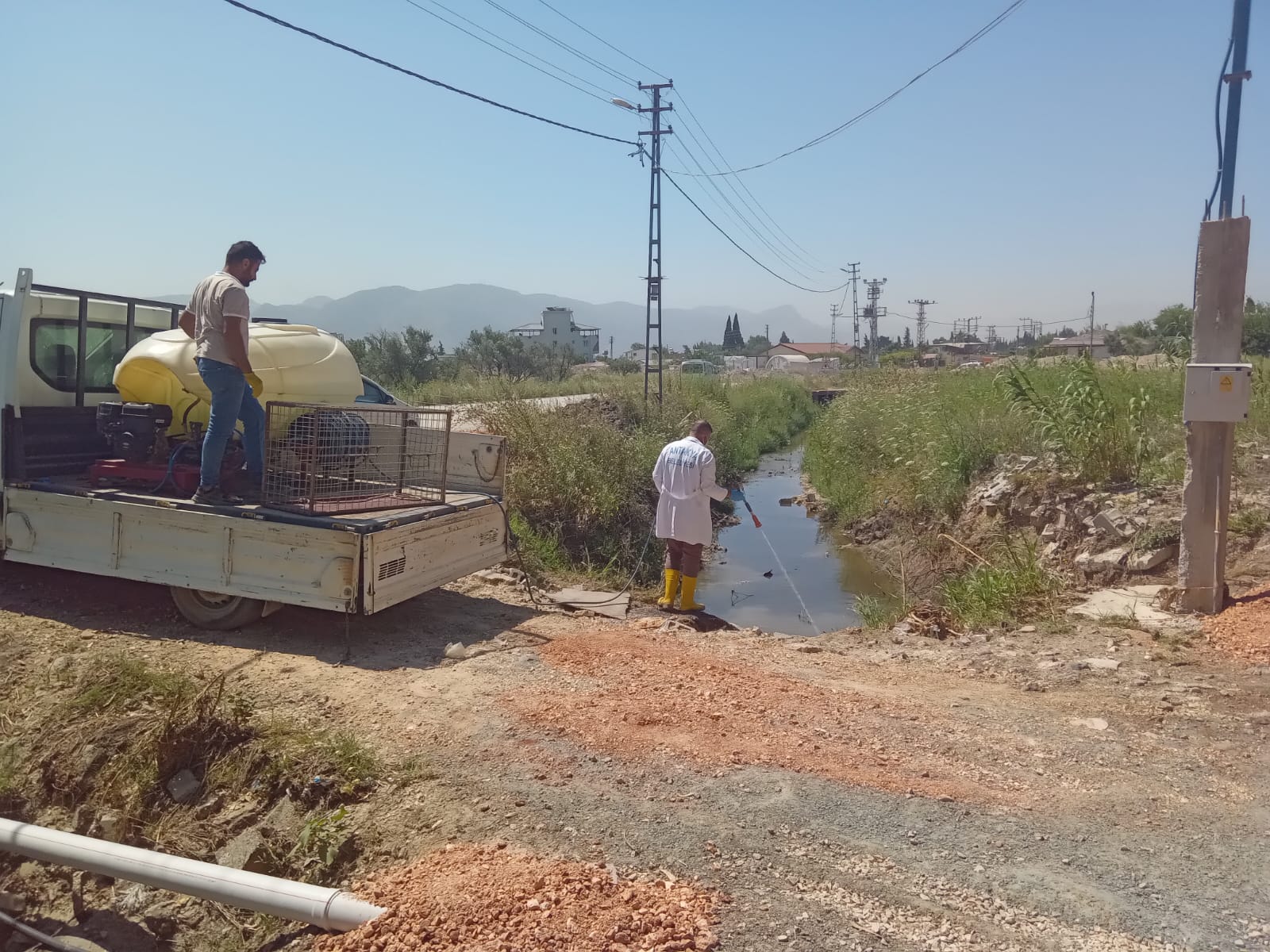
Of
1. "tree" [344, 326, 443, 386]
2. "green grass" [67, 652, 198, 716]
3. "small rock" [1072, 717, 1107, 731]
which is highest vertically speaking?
"tree" [344, 326, 443, 386]

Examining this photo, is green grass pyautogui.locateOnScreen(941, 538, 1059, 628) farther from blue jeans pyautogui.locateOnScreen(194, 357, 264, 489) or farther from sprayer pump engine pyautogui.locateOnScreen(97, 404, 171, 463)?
sprayer pump engine pyautogui.locateOnScreen(97, 404, 171, 463)

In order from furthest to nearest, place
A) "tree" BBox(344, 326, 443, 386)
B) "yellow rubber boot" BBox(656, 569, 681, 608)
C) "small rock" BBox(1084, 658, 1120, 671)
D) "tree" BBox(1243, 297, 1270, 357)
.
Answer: "tree" BBox(344, 326, 443, 386) → "tree" BBox(1243, 297, 1270, 357) → "yellow rubber boot" BBox(656, 569, 681, 608) → "small rock" BBox(1084, 658, 1120, 671)

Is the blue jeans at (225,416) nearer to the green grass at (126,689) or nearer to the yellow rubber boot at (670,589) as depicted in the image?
the green grass at (126,689)

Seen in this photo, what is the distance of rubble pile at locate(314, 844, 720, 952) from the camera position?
3006 mm

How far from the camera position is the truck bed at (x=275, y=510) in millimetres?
5863

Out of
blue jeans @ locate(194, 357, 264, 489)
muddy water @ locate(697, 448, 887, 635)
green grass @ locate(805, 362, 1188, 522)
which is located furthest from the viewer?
muddy water @ locate(697, 448, 887, 635)

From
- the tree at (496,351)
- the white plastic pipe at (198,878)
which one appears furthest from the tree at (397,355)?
the white plastic pipe at (198,878)

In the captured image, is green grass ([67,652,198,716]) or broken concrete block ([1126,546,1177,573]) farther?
broken concrete block ([1126,546,1177,573])

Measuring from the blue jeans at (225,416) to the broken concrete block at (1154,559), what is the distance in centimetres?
722

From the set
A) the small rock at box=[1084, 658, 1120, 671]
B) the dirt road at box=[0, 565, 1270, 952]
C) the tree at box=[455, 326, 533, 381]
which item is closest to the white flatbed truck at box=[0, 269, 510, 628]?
the dirt road at box=[0, 565, 1270, 952]

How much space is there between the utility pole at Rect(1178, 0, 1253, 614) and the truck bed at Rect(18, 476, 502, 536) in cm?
532

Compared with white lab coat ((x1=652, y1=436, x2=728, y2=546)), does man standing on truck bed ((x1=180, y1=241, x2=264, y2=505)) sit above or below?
above

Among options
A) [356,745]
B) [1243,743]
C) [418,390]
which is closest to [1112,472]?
[1243,743]

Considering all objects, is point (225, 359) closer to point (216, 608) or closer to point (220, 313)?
point (220, 313)
